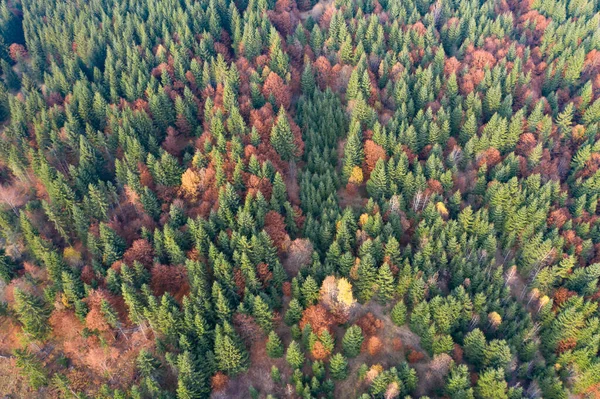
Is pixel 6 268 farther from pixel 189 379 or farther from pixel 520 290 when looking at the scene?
pixel 520 290

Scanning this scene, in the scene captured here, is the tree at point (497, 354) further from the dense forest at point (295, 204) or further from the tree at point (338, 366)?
the tree at point (338, 366)

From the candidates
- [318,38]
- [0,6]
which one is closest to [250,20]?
[318,38]

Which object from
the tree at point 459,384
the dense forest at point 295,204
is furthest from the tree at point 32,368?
the tree at point 459,384

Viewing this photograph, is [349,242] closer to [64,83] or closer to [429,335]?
[429,335]

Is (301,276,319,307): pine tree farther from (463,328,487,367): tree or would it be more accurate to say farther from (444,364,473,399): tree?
(463,328,487,367): tree

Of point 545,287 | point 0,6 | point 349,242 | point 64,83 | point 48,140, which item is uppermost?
point 0,6

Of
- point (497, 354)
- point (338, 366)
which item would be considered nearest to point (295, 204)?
point (338, 366)

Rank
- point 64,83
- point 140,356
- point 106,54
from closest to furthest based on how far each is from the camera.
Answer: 1. point 140,356
2. point 64,83
3. point 106,54
